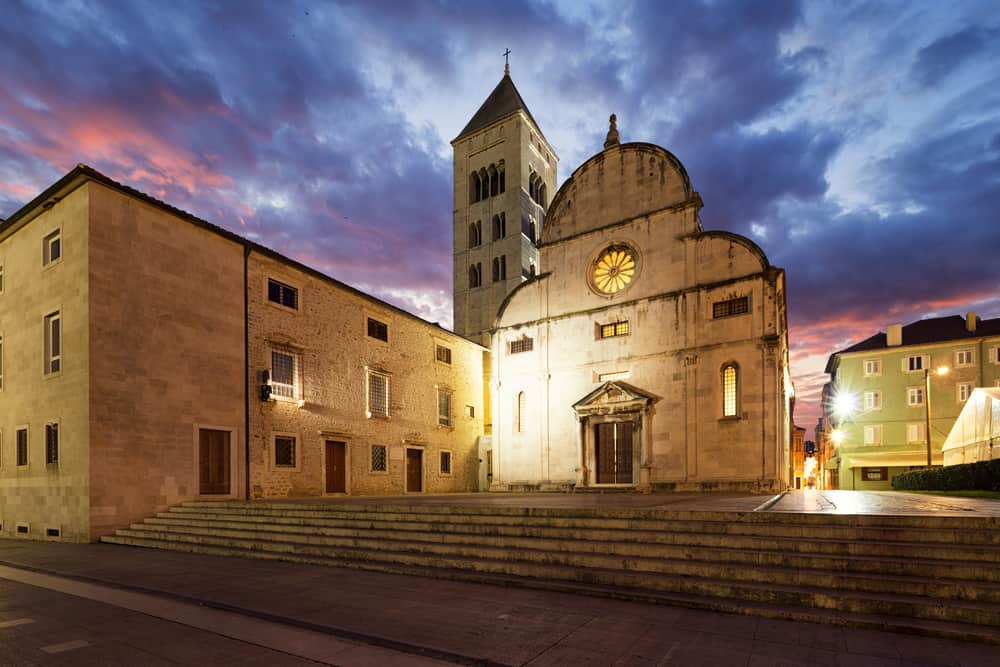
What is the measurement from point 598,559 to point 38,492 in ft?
54.0

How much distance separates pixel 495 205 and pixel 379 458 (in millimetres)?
27470

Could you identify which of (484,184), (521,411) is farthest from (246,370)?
(484,184)

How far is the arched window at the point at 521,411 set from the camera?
2609cm

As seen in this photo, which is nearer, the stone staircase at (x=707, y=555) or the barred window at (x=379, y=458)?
the stone staircase at (x=707, y=555)

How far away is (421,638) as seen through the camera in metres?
5.52

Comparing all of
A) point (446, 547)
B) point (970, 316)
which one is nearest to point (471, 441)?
point (446, 547)

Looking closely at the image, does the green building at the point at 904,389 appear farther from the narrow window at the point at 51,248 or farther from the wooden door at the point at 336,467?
the narrow window at the point at 51,248

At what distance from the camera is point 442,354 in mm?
28891

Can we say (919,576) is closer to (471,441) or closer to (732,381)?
(732,381)

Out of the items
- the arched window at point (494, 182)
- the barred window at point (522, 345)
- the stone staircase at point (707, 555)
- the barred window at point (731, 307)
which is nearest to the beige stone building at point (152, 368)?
the stone staircase at point (707, 555)

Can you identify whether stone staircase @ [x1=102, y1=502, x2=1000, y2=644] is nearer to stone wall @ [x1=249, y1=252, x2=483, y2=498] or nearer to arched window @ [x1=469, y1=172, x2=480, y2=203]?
stone wall @ [x1=249, y1=252, x2=483, y2=498]

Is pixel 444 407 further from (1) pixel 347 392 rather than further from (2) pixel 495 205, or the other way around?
(2) pixel 495 205

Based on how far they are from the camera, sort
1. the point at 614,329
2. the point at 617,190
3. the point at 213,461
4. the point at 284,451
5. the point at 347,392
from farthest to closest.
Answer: the point at 617,190
the point at 614,329
the point at 347,392
the point at 284,451
the point at 213,461

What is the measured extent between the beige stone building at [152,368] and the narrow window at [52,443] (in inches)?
2.1
